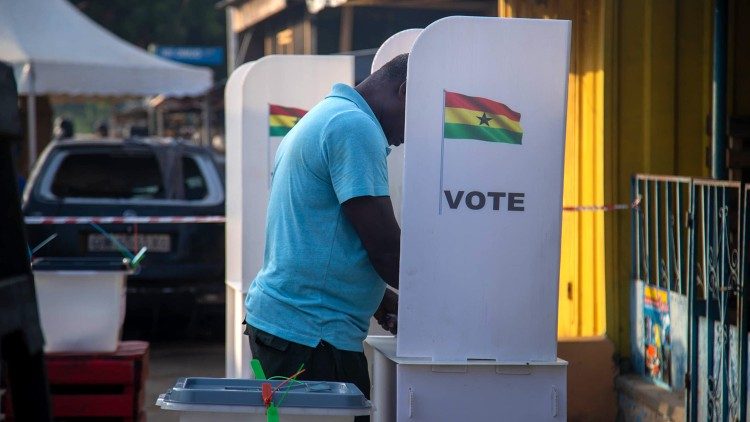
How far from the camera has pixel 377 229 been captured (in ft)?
12.3

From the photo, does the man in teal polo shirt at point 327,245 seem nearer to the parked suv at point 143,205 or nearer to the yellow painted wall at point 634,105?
the yellow painted wall at point 634,105

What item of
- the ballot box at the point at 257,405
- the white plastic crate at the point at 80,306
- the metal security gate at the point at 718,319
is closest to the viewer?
the ballot box at the point at 257,405

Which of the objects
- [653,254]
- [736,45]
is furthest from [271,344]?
[736,45]

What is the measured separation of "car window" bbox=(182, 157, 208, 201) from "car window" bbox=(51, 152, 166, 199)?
8.3 inches

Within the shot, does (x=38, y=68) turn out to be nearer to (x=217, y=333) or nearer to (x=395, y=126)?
(x=217, y=333)

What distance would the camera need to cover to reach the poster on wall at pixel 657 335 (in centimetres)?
640

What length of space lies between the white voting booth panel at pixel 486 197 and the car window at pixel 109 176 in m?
6.64

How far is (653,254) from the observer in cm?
672

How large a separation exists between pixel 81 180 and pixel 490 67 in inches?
271

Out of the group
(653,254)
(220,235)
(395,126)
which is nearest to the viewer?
(395,126)

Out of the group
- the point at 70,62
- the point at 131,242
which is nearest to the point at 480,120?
the point at 131,242

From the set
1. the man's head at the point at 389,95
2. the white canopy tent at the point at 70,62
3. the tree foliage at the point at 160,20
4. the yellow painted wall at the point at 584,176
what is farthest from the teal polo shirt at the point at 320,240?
the tree foliage at the point at 160,20

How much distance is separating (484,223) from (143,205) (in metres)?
6.47

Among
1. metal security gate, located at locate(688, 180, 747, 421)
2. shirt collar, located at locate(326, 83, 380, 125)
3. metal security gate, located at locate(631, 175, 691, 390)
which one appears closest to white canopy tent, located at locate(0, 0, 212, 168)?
metal security gate, located at locate(631, 175, 691, 390)
